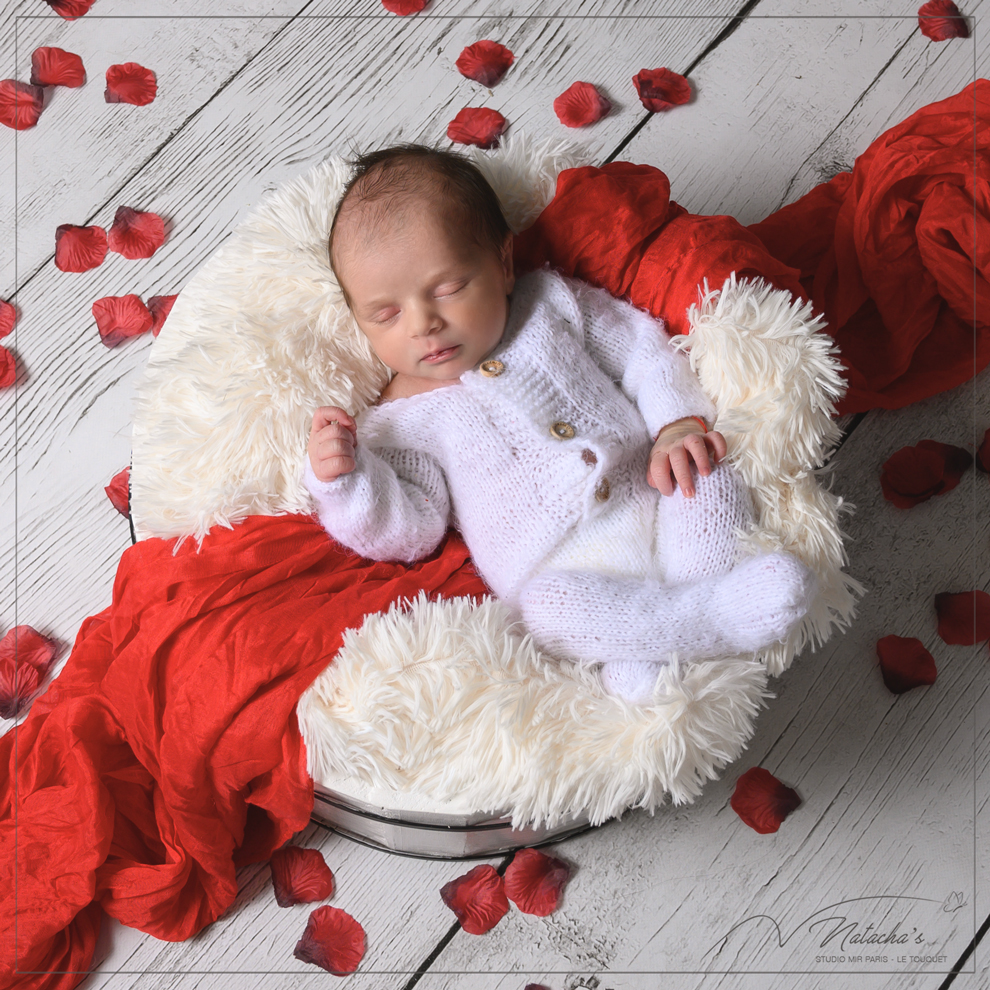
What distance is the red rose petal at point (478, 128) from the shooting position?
160 cm

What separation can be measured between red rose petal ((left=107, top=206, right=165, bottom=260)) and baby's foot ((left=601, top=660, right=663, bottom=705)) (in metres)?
1.01

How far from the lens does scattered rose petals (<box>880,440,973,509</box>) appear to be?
4.52 ft

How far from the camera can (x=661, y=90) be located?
1620mm

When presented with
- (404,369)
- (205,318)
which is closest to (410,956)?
(404,369)

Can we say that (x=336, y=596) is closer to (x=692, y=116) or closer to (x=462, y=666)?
(x=462, y=666)

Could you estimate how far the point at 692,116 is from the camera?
5.32 feet

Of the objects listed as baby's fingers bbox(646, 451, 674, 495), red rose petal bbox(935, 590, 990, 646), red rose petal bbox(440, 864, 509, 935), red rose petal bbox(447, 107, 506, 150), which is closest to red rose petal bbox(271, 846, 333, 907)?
red rose petal bbox(440, 864, 509, 935)

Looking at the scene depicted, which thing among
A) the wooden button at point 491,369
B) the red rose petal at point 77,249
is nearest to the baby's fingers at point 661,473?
the wooden button at point 491,369

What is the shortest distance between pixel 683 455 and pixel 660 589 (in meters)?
0.15

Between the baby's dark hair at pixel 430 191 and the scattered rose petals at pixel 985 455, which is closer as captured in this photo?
the baby's dark hair at pixel 430 191

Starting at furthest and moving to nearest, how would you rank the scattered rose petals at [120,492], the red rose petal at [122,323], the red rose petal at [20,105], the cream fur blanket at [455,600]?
the red rose petal at [20,105], the red rose petal at [122,323], the scattered rose petals at [120,492], the cream fur blanket at [455,600]

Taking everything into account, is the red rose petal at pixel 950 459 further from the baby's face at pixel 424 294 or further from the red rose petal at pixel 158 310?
the red rose petal at pixel 158 310

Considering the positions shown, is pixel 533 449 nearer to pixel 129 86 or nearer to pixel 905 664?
pixel 905 664

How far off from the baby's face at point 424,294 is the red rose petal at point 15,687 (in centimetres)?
66
